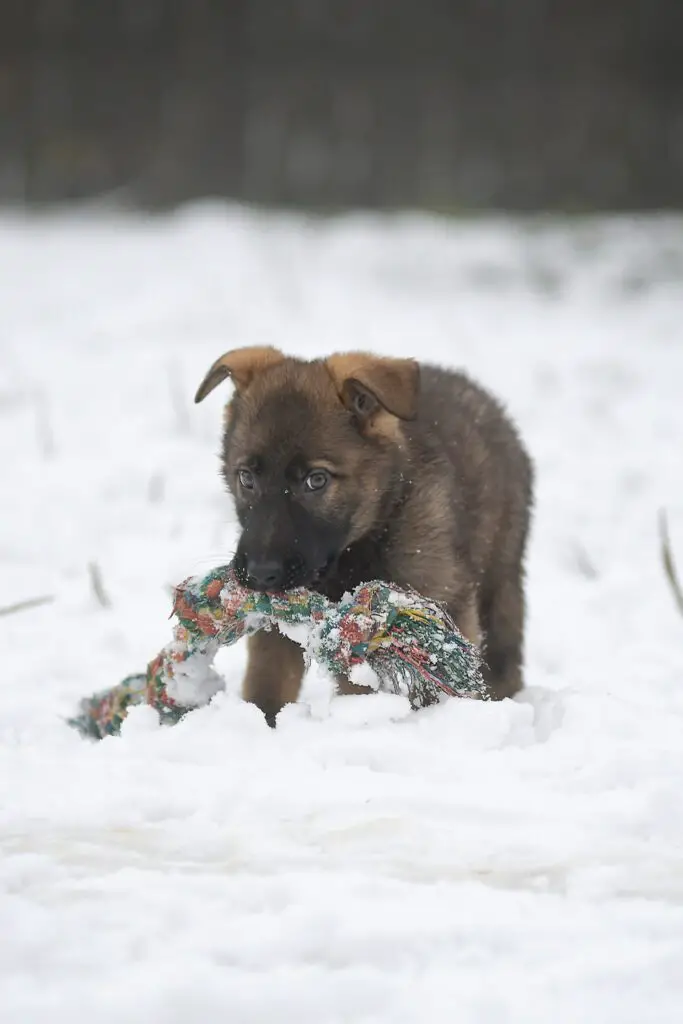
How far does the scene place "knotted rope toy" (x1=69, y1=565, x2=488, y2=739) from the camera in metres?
2.79

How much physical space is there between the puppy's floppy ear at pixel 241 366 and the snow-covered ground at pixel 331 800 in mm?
934

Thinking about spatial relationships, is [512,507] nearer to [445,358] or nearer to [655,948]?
[655,948]

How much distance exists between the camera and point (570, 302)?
1004 centimetres

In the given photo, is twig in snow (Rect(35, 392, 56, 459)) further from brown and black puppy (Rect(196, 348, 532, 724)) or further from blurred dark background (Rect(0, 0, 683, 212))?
blurred dark background (Rect(0, 0, 683, 212))

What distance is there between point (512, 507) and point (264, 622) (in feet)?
4.30

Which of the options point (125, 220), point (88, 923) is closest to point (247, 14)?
point (125, 220)

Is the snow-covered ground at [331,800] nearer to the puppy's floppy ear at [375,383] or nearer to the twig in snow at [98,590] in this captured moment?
the twig in snow at [98,590]

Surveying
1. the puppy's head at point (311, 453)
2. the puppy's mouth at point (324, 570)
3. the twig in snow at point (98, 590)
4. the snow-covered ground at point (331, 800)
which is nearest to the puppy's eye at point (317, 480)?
the puppy's head at point (311, 453)

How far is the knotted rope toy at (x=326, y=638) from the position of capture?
2.79 meters

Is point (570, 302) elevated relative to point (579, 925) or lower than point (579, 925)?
elevated

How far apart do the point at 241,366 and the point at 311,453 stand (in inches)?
18.5

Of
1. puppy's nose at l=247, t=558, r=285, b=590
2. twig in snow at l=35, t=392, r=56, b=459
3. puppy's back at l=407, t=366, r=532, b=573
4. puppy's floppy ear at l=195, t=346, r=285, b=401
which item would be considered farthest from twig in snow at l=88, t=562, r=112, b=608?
twig in snow at l=35, t=392, r=56, b=459

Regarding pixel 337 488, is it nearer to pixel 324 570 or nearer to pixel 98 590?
pixel 324 570

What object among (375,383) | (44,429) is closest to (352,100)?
(44,429)
